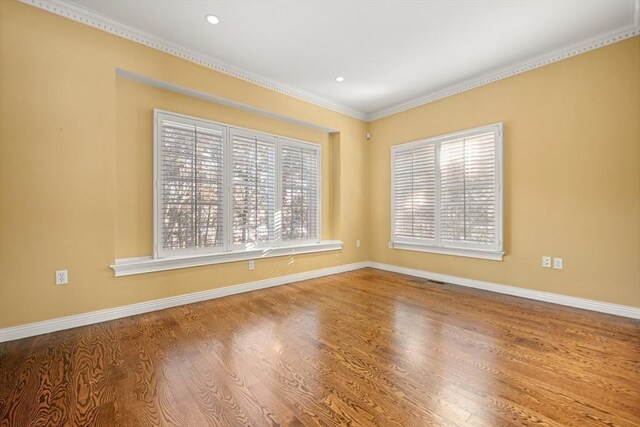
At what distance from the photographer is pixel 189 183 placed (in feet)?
11.0

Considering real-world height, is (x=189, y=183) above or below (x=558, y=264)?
above

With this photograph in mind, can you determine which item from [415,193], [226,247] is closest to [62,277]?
[226,247]

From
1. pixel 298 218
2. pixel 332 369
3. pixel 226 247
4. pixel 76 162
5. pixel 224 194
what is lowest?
pixel 332 369

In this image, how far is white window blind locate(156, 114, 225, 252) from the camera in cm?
320

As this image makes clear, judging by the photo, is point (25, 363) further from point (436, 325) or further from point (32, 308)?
point (436, 325)

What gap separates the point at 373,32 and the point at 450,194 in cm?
252

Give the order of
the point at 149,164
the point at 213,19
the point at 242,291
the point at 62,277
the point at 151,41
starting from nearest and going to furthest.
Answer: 1. the point at 62,277
2. the point at 213,19
3. the point at 151,41
4. the point at 149,164
5. the point at 242,291

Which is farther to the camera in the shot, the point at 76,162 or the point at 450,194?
the point at 450,194

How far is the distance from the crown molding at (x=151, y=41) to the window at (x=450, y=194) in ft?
7.02

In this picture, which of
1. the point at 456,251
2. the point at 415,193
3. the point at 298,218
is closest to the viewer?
the point at 456,251

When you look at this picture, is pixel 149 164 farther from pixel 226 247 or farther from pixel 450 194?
pixel 450 194

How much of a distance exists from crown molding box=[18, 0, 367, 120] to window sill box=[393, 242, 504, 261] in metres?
2.96

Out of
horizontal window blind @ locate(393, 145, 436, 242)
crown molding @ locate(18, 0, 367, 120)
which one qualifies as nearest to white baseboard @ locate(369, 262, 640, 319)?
horizontal window blind @ locate(393, 145, 436, 242)

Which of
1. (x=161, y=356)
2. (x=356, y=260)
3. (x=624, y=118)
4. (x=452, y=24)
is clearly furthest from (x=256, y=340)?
(x=624, y=118)
